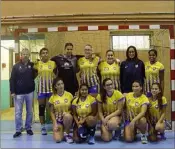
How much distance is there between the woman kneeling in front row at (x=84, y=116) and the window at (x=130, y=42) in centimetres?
186

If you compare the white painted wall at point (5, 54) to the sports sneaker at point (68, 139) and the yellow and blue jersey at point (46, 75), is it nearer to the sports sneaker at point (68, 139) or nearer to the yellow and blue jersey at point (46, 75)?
the yellow and blue jersey at point (46, 75)

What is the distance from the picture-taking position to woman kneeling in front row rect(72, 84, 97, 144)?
4074mm

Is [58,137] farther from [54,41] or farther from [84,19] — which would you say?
[84,19]

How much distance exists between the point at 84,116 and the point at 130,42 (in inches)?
87.7

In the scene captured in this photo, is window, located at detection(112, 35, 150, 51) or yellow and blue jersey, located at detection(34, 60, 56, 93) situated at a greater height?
window, located at detection(112, 35, 150, 51)

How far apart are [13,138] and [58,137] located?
0.81 metres

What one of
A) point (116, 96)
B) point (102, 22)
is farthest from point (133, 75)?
→ point (102, 22)

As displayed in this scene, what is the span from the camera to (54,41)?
18.4 ft

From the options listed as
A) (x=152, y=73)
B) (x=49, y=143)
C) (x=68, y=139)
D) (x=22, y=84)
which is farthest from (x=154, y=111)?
(x=22, y=84)

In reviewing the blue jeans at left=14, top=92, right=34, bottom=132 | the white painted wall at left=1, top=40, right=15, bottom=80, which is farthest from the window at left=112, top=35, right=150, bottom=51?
the white painted wall at left=1, top=40, right=15, bottom=80

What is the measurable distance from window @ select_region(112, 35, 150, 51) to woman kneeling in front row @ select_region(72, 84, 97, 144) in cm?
186

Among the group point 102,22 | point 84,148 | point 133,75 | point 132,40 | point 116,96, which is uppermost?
point 102,22

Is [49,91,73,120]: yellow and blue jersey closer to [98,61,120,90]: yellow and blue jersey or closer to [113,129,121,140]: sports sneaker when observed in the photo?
[98,61,120,90]: yellow and blue jersey

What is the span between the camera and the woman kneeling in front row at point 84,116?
4074mm
